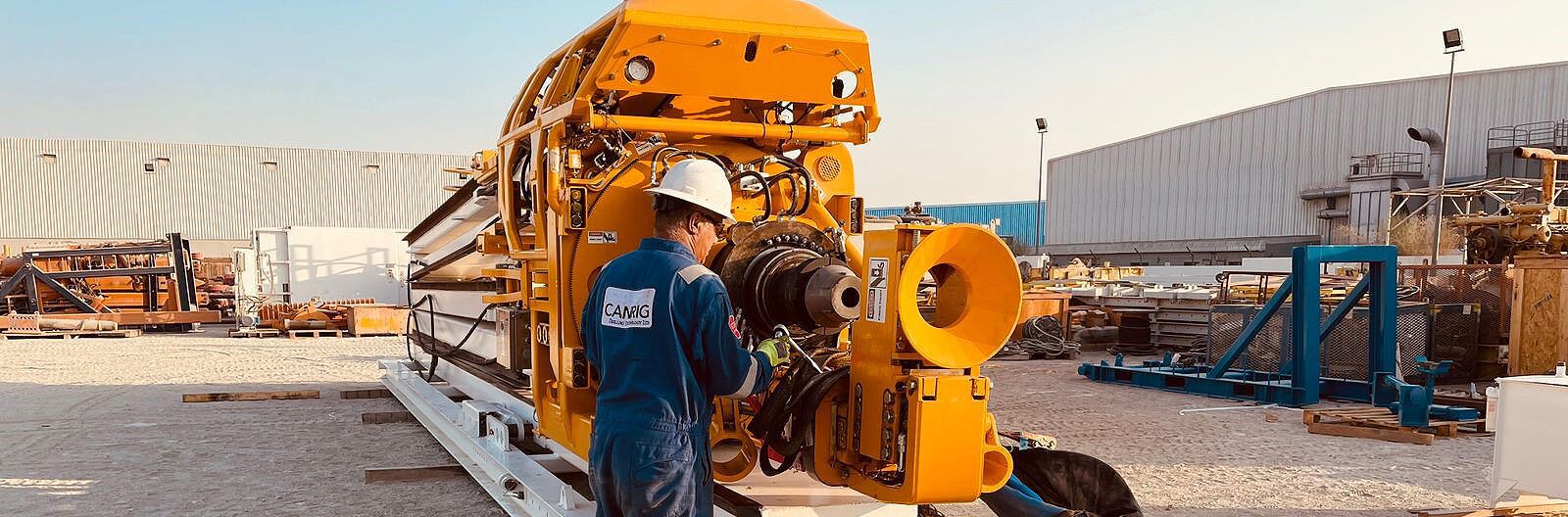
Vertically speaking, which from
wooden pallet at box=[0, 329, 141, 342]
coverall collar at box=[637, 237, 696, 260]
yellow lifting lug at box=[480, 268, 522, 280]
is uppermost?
coverall collar at box=[637, 237, 696, 260]

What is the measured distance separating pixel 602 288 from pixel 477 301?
11.4 ft

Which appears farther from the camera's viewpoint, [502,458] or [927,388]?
[502,458]

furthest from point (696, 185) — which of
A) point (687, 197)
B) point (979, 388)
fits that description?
point (979, 388)

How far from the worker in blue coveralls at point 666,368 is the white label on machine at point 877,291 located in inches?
12.6

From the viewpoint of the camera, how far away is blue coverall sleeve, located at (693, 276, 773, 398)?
8.75 feet

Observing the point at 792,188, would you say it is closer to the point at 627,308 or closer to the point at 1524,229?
the point at 627,308

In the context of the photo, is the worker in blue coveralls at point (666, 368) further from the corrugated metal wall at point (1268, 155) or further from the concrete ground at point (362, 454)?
the corrugated metal wall at point (1268, 155)

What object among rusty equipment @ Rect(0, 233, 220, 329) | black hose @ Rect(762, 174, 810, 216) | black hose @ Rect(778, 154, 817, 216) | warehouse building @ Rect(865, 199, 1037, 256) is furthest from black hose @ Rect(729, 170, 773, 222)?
warehouse building @ Rect(865, 199, 1037, 256)

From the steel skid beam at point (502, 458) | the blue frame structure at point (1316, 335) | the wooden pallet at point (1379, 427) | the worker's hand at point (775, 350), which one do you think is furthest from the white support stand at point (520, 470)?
the blue frame structure at point (1316, 335)

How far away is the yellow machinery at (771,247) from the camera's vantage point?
279cm

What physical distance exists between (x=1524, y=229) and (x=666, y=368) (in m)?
12.5

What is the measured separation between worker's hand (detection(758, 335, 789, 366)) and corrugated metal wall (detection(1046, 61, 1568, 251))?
28.0 meters

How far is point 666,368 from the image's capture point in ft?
8.78

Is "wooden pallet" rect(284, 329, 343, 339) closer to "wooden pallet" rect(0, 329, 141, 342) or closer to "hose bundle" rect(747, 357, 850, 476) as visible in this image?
"wooden pallet" rect(0, 329, 141, 342)
